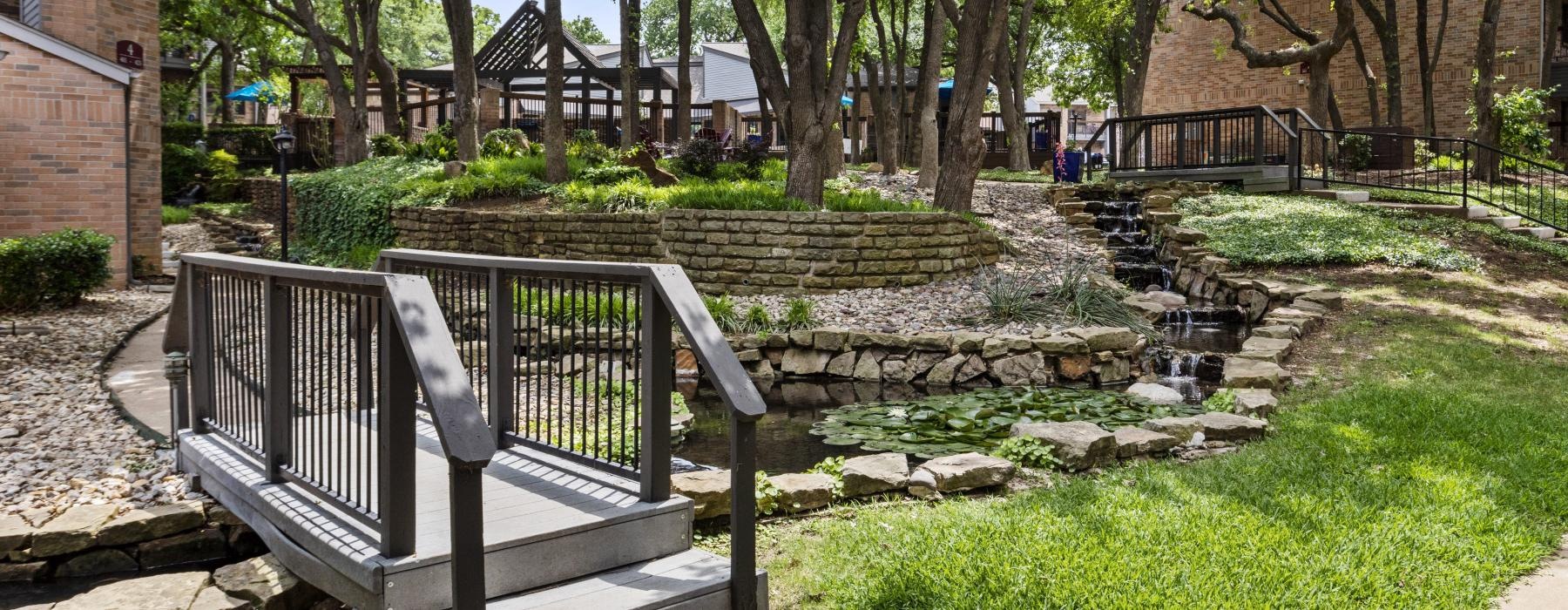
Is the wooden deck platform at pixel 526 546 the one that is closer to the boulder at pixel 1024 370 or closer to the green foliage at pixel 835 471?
the green foliage at pixel 835 471

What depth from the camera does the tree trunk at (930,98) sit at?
60.1ft

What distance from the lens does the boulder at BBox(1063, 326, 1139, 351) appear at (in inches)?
398

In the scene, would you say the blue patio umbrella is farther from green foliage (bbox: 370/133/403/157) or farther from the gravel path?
the gravel path

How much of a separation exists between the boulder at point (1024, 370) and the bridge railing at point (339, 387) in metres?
6.81

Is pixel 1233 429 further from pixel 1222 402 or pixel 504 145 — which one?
pixel 504 145

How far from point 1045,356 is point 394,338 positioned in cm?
786

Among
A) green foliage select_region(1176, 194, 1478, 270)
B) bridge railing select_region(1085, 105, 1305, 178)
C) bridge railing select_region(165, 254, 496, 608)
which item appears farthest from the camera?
bridge railing select_region(1085, 105, 1305, 178)

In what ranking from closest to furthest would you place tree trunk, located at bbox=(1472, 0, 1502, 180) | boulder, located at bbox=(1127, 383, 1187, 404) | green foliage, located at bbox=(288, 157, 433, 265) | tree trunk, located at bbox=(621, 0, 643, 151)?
boulder, located at bbox=(1127, 383, 1187, 404)
green foliage, located at bbox=(288, 157, 433, 265)
tree trunk, located at bbox=(1472, 0, 1502, 180)
tree trunk, located at bbox=(621, 0, 643, 151)

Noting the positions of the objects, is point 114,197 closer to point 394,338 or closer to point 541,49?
point 394,338

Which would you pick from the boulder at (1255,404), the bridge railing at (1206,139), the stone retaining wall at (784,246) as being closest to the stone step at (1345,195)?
the bridge railing at (1206,139)

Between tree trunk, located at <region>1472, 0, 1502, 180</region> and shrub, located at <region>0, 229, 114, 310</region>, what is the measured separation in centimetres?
1916

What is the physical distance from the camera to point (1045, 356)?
33.3 ft

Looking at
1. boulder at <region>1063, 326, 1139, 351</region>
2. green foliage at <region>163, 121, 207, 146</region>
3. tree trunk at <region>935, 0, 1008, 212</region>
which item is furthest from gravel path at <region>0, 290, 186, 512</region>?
green foliage at <region>163, 121, 207, 146</region>

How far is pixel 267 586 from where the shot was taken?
409 centimetres
